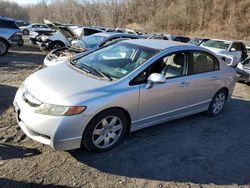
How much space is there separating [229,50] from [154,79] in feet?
37.7

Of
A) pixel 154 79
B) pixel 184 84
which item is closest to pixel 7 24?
pixel 184 84

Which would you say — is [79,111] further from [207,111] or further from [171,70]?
[207,111]

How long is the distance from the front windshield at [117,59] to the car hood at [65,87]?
0.34 metres

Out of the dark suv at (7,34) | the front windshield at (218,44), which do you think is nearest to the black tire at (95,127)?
the dark suv at (7,34)

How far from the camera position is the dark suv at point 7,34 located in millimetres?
14133

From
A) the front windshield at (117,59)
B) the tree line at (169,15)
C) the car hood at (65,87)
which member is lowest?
the tree line at (169,15)

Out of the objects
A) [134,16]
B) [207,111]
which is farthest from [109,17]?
[207,111]

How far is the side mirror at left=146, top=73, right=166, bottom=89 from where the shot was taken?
14.6 ft

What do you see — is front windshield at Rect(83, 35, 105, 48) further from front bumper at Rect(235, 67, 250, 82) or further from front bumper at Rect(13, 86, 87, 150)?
front bumper at Rect(13, 86, 87, 150)

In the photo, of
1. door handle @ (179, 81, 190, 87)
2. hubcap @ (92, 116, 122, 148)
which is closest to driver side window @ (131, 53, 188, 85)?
door handle @ (179, 81, 190, 87)

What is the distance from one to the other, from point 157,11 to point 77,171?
50.4 metres

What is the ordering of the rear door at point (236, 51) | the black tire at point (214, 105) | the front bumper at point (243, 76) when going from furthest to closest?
the rear door at point (236, 51) < the front bumper at point (243, 76) < the black tire at point (214, 105)

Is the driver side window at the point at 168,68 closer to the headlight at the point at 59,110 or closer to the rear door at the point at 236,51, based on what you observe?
→ the headlight at the point at 59,110

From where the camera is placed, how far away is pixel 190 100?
5457mm
